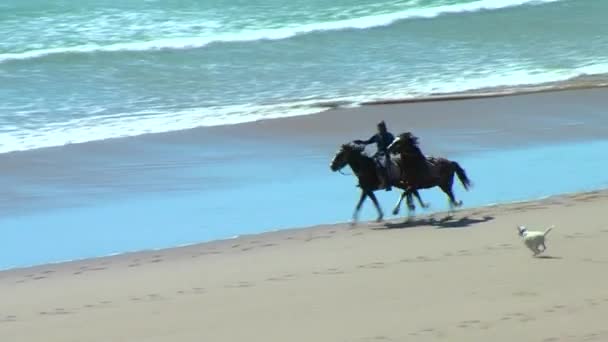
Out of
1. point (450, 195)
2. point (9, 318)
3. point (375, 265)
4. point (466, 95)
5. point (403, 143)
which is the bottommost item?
point (466, 95)

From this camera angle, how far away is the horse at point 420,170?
44.3ft

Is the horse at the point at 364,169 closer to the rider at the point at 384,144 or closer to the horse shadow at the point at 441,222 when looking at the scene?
the rider at the point at 384,144

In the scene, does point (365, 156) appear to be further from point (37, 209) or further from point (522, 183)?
point (37, 209)

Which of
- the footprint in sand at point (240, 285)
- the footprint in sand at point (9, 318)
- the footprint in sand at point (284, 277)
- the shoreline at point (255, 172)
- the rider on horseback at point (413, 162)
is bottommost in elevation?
the shoreline at point (255, 172)

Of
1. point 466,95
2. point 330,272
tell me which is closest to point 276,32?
point 466,95

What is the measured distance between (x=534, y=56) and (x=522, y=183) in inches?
351

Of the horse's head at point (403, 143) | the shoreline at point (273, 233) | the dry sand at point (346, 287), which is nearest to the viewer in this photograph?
the dry sand at point (346, 287)

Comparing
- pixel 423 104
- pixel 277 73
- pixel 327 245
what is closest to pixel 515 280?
pixel 327 245

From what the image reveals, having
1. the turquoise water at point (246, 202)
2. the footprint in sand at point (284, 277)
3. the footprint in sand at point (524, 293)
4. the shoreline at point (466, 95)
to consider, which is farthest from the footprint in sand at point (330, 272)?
the shoreline at point (466, 95)

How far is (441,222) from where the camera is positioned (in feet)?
43.3

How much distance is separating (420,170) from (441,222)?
60 centimetres

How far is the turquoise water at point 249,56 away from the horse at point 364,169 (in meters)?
4.77

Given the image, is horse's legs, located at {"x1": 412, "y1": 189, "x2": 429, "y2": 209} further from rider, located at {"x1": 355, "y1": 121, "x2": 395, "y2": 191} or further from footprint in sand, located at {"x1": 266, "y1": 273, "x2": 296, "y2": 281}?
footprint in sand, located at {"x1": 266, "y1": 273, "x2": 296, "y2": 281}

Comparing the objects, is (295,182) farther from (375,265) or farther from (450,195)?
(375,265)
